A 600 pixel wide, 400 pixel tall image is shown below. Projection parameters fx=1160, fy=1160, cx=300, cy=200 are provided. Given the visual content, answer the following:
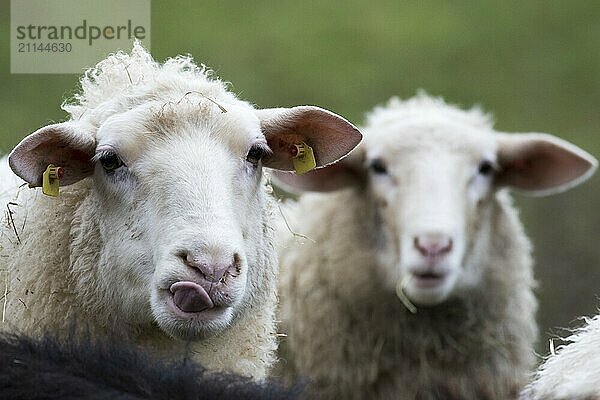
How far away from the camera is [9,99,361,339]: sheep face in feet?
11.9

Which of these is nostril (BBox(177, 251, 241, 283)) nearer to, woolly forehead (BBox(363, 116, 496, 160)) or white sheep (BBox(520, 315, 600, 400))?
white sheep (BBox(520, 315, 600, 400))

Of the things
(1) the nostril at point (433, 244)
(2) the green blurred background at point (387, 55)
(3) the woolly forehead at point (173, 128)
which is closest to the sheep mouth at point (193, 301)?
(3) the woolly forehead at point (173, 128)

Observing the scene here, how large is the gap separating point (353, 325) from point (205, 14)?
10.5 metres

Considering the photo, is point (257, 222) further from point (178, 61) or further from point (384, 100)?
point (384, 100)

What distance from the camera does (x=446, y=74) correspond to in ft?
52.8

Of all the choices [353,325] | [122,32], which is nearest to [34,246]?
[353,325]

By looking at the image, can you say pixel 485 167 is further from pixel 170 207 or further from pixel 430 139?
pixel 170 207

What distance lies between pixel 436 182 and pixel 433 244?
387 millimetres

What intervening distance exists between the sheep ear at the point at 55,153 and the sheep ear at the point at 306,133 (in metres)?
0.67

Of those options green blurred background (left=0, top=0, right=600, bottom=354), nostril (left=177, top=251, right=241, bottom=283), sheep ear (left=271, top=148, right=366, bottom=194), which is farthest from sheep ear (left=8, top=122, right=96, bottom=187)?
green blurred background (left=0, top=0, right=600, bottom=354)

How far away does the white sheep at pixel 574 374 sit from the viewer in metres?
3.16

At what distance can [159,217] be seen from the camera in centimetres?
379

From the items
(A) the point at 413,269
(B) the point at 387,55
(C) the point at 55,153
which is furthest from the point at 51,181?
(B) the point at 387,55

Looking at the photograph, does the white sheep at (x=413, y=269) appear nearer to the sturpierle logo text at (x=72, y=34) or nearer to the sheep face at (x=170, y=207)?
the sheep face at (x=170, y=207)
